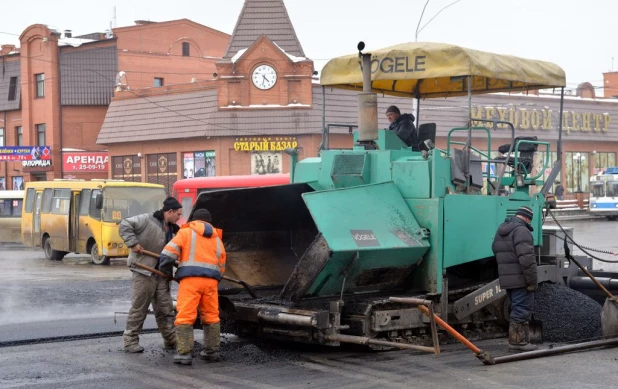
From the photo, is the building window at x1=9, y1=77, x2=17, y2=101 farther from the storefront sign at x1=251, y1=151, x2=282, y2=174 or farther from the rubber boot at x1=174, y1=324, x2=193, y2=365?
the rubber boot at x1=174, y1=324, x2=193, y2=365

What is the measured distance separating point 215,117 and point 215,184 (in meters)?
11.0

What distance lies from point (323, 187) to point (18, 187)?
4328 centimetres

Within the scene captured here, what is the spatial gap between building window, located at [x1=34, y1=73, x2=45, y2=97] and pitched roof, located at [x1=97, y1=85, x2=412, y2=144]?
7.49 m

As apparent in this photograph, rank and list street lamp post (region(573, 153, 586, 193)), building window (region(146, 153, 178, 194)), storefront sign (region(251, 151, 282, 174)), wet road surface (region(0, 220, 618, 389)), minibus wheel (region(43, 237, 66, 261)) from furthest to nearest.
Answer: street lamp post (region(573, 153, 586, 193)), building window (region(146, 153, 178, 194)), storefront sign (region(251, 151, 282, 174)), minibus wheel (region(43, 237, 66, 261)), wet road surface (region(0, 220, 618, 389))

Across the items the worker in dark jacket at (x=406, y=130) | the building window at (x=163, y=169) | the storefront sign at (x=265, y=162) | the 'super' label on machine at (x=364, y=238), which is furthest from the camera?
the building window at (x=163, y=169)

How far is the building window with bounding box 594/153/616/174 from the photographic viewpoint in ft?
174

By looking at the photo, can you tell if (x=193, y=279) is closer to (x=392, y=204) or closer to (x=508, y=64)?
(x=392, y=204)

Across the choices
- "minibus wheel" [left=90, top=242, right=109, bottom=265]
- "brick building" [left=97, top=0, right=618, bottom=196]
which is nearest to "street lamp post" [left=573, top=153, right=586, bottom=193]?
"brick building" [left=97, top=0, right=618, bottom=196]

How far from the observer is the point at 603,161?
53781 millimetres

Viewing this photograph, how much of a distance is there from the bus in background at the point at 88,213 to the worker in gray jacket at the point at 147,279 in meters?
14.5

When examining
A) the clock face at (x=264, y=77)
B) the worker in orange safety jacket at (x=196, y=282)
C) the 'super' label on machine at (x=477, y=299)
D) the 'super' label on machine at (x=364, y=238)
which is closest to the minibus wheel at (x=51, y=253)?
the clock face at (x=264, y=77)

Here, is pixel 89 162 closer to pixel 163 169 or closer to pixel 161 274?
pixel 163 169

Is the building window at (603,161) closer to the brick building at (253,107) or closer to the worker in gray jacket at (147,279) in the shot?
the brick building at (253,107)

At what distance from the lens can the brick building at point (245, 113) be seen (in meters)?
39.9
